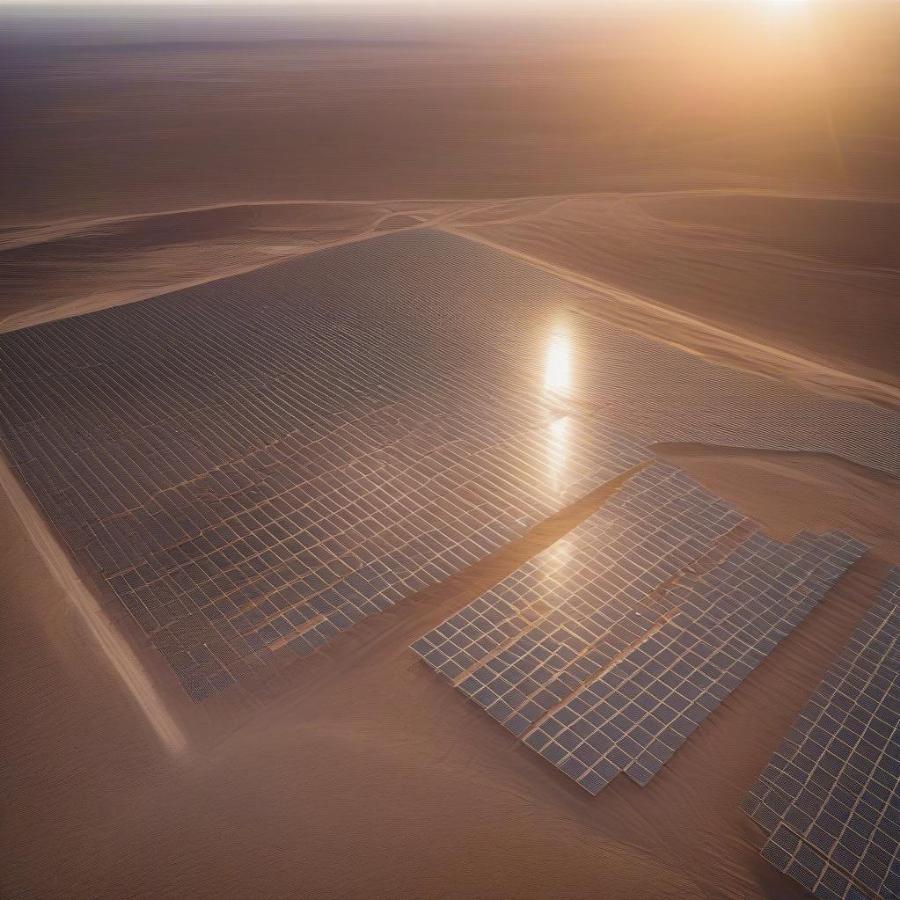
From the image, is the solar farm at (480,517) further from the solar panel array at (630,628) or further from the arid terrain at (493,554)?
the arid terrain at (493,554)

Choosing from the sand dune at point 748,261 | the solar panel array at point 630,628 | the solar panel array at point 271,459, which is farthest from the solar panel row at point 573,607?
the sand dune at point 748,261

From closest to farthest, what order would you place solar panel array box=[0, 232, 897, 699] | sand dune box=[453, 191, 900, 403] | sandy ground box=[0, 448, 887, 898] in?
1. sandy ground box=[0, 448, 887, 898]
2. solar panel array box=[0, 232, 897, 699]
3. sand dune box=[453, 191, 900, 403]

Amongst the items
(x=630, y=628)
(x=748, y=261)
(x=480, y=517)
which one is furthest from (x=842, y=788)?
(x=748, y=261)

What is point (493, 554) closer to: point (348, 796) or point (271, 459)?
point (348, 796)

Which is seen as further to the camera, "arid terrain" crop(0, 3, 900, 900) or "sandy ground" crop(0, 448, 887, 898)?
"arid terrain" crop(0, 3, 900, 900)

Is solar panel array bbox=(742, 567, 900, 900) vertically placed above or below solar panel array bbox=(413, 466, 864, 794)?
below

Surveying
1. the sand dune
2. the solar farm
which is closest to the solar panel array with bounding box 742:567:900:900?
the solar farm

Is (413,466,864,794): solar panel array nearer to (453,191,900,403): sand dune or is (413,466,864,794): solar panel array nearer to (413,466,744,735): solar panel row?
(413,466,744,735): solar panel row
